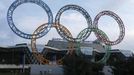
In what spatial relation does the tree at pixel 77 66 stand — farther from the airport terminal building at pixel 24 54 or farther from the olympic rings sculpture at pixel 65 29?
the airport terminal building at pixel 24 54

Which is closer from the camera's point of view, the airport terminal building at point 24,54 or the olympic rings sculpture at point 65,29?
the olympic rings sculpture at point 65,29

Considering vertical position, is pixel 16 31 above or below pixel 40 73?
above

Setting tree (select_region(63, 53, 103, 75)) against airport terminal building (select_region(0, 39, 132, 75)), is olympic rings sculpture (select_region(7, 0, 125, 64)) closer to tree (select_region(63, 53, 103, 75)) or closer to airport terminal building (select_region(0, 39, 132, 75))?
tree (select_region(63, 53, 103, 75))

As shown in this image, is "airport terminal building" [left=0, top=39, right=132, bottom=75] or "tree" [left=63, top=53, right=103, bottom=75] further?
"airport terminal building" [left=0, top=39, right=132, bottom=75]

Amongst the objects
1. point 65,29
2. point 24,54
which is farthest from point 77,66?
point 24,54

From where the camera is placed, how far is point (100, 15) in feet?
230

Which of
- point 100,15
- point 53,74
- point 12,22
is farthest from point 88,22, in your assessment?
point 12,22

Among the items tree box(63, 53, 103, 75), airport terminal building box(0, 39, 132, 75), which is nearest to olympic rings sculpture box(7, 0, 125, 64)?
tree box(63, 53, 103, 75)

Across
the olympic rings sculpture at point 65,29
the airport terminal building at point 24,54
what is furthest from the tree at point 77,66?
the airport terminal building at point 24,54

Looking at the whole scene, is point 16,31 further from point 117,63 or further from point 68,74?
point 117,63

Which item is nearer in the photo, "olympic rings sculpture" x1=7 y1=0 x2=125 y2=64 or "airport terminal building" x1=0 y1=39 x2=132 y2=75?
"olympic rings sculpture" x1=7 y1=0 x2=125 y2=64

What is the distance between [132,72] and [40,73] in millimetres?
15209

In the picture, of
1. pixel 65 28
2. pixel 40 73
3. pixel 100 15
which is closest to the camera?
pixel 40 73

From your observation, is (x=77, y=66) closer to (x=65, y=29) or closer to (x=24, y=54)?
(x=65, y=29)
